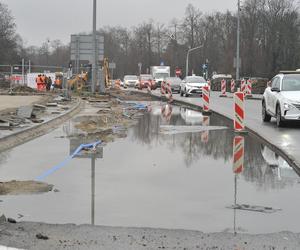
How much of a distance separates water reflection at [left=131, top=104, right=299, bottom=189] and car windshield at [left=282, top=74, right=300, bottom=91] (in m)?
2.25

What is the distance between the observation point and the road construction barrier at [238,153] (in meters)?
10.2

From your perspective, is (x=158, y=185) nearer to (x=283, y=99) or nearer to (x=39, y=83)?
(x=283, y=99)

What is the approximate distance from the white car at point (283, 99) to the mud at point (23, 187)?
35.2 ft

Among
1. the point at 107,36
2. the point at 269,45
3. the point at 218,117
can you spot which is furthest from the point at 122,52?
the point at 218,117

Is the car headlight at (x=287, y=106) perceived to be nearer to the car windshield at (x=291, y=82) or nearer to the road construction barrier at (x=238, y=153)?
the car windshield at (x=291, y=82)

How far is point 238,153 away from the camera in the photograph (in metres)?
12.1

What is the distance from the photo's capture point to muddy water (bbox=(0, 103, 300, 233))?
6.68 meters

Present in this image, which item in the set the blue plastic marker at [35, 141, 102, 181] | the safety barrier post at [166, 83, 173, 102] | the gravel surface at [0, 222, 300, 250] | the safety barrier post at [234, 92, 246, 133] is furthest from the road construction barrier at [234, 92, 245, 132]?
the safety barrier post at [166, 83, 173, 102]

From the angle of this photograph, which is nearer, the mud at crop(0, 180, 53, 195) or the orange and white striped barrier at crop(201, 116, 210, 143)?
the mud at crop(0, 180, 53, 195)

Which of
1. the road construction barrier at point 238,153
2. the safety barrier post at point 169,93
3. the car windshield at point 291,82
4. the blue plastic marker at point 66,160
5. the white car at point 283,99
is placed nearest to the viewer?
the blue plastic marker at point 66,160

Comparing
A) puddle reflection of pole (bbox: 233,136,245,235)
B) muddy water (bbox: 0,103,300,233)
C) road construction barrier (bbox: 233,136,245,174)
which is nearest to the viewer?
muddy water (bbox: 0,103,300,233)

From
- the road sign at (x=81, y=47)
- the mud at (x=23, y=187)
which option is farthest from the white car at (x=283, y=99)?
the road sign at (x=81, y=47)

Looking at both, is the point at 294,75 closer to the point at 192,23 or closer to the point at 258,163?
the point at 258,163

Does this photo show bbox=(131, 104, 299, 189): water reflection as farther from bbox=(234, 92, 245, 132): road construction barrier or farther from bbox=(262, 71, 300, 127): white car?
bbox=(262, 71, 300, 127): white car
